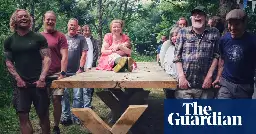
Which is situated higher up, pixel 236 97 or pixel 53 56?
pixel 53 56

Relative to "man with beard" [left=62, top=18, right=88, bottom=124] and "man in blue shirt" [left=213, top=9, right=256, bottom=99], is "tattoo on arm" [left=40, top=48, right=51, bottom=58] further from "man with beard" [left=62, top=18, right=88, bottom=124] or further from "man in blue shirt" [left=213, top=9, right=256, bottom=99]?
"man in blue shirt" [left=213, top=9, right=256, bottom=99]

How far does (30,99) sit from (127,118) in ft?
4.63

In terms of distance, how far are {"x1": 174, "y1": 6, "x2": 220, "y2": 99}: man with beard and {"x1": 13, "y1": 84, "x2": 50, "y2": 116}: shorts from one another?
5.69ft

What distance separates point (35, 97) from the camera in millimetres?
4750

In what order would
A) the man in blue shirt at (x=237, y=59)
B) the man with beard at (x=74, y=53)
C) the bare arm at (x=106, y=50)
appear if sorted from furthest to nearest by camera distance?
the man with beard at (x=74, y=53), the bare arm at (x=106, y=50), the man in blue shirt at (x=237, y=59)

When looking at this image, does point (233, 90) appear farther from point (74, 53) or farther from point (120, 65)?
point (74, 53)

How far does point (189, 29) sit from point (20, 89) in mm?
2220

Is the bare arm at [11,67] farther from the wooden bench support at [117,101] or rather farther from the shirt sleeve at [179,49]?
the wooden bench support at [117,101]

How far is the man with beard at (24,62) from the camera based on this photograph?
4586 millimetres

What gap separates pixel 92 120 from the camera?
13.2 feet

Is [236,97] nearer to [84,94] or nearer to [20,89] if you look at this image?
[20,89]

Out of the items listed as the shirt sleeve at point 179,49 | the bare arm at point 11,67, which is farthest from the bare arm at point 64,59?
the shirt sleeve at point 179,49

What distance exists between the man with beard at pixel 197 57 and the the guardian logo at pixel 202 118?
41 cm

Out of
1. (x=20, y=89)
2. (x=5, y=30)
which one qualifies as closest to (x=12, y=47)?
(x=20, y=89)
